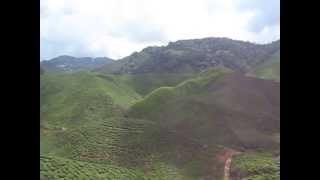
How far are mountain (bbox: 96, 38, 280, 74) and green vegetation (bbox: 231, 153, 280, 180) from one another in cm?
107

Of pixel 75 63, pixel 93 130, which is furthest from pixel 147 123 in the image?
pixel 75 63

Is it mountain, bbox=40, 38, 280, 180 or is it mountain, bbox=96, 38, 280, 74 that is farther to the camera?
mountain, bbox=96, 38, 280, 74

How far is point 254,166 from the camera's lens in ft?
10.6

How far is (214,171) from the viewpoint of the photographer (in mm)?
3703

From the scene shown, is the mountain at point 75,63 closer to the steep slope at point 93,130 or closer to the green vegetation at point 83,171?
the steep slope at point 93,130

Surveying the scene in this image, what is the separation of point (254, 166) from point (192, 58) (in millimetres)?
2130

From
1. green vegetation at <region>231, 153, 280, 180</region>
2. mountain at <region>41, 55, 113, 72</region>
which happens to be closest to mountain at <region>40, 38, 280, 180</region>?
green vegetation at <region>231, 153, 280, 180</region>

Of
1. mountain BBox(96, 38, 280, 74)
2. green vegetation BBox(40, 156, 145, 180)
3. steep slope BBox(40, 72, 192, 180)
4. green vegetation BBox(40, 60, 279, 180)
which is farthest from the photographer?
mountain BBox(96, 38, 280, 74)

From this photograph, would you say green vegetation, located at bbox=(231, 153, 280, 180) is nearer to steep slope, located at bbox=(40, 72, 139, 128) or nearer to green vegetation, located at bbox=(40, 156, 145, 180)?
green vegetation, located at bbox=(40, 156, 145, 180)

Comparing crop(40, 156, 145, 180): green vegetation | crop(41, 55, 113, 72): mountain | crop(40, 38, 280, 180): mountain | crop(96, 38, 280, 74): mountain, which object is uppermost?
crop(96, 38, 280, 74): mountain

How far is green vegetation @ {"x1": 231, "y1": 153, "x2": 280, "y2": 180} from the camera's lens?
2.96 metres
